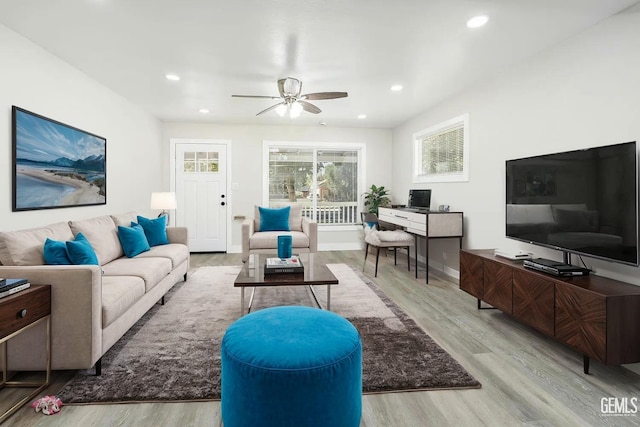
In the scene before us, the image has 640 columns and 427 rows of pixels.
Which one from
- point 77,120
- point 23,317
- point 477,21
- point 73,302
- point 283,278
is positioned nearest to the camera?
point 23,317

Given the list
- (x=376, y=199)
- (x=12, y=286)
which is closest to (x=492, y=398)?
(x=12, y=286)

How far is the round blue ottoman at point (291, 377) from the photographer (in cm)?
130

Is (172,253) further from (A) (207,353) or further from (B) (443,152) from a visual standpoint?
(B) (443,152)

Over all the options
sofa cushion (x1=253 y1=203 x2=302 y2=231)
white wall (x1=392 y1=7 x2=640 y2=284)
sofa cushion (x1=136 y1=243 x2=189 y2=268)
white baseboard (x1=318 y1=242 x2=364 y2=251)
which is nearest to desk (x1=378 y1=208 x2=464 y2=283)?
white wall (x1=392 y1=7 x2=640 y2=284)

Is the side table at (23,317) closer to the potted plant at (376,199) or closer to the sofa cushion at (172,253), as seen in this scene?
the sofa cushion at (172,253)

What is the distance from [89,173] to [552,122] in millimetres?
4545

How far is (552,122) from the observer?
2.90 m

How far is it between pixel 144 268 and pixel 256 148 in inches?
148

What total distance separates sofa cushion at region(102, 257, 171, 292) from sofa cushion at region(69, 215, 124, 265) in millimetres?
83

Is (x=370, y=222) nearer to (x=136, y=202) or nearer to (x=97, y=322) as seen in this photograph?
(x=136, y=202)

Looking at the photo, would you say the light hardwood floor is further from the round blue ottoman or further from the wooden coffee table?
the wooden coffee table

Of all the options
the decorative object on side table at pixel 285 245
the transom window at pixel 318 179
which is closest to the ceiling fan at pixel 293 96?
the decorative object on side table at pixel 285 245

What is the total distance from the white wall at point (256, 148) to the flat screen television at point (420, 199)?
1432 millimetres

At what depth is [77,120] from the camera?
3.48 m
